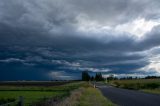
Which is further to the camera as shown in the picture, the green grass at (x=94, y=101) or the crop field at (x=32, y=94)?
the crop field at (x=32, y=94)

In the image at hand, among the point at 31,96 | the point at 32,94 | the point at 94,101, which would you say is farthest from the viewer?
the point at 32,94

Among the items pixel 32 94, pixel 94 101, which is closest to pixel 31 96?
pixel 32 94

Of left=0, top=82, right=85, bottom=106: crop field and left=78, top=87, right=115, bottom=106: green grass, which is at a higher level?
left=0, top=82, right=85, bottom=106: crop field

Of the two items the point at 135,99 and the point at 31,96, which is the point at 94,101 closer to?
the point at 135,99

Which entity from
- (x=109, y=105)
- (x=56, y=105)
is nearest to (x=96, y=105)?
(x=109, y=105)

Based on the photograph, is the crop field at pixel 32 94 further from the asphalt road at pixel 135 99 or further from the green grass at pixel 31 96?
the asphalt road at pixel 135 99

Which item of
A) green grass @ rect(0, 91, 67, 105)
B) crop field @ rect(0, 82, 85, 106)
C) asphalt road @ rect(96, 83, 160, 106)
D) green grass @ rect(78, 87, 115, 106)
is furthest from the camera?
green grass @ rect(0, 91, 67, 105)

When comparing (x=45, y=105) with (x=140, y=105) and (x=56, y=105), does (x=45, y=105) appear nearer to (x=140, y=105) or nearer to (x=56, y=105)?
(x=56, y=105)

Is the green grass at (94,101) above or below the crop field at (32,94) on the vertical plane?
below

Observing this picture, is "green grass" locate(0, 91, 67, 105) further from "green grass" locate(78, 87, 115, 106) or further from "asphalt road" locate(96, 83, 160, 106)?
"asphalt road" locate(96, 83, 160, 106)

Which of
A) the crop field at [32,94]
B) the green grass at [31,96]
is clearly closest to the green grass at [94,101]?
the crop field at [32,94]

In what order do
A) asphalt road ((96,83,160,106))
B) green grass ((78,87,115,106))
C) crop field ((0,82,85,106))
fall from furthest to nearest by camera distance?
crop field ((0,82,85,106)) < asphalt road ((96,83,160,106)) < green grass ((78,87,115,106))

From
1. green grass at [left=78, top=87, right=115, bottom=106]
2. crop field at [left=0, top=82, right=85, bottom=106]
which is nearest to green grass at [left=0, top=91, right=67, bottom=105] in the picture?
crop field at [left=0, top=82, right=85, bottom=106]

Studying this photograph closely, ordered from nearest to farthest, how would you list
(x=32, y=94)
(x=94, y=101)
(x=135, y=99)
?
(x=94, y=101)
(x=135, y=99)
(x=32, y=94)
